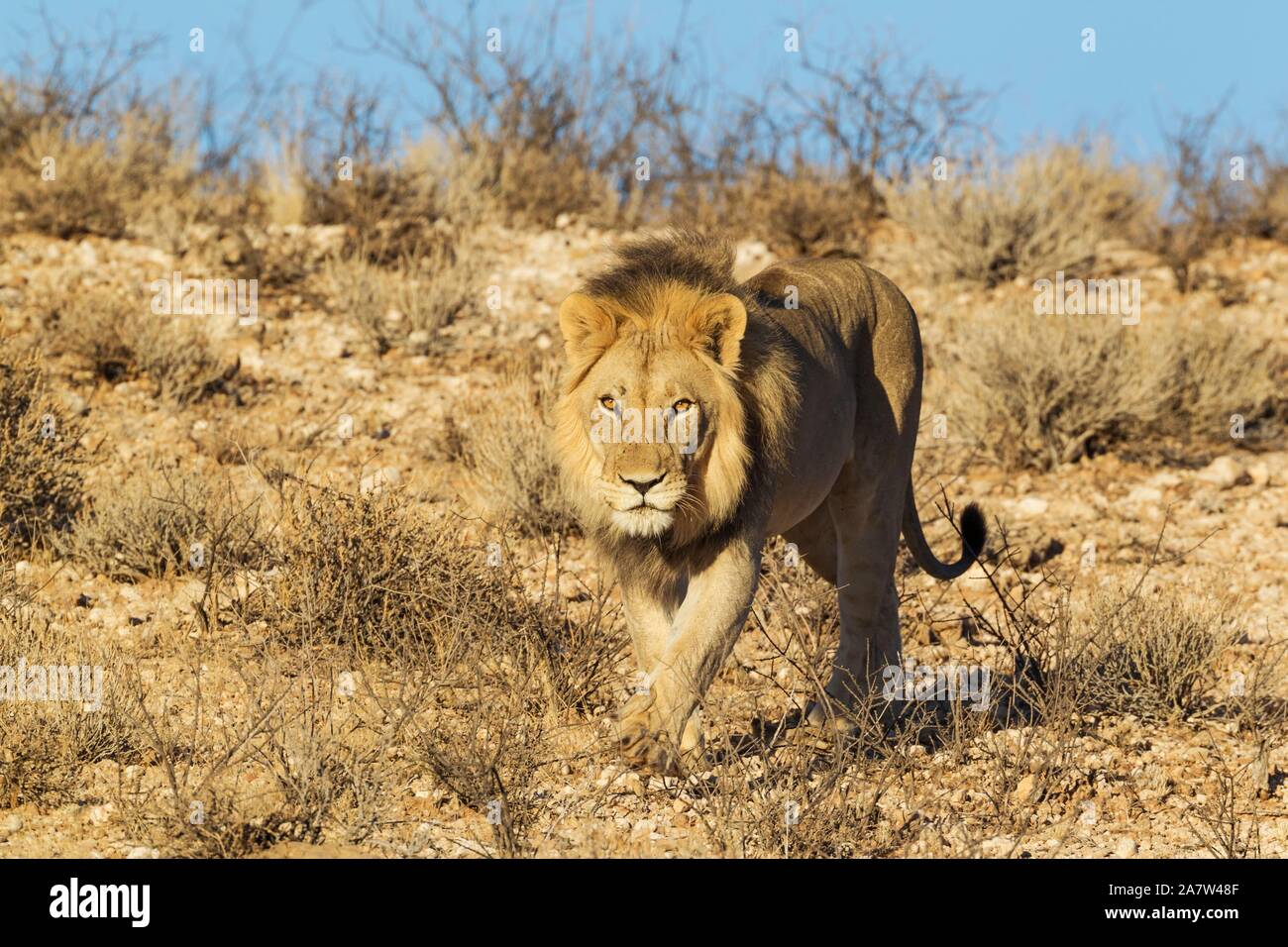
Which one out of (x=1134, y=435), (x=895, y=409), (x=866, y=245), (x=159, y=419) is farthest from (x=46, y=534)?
(x=866, y=245)

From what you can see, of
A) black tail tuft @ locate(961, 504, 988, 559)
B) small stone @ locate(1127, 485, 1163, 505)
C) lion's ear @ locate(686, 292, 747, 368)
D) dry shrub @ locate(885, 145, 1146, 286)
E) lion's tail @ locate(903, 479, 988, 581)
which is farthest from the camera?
dry shrub @ locate(885, 145, 1146, 286)

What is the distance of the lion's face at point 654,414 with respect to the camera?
4.76 metres

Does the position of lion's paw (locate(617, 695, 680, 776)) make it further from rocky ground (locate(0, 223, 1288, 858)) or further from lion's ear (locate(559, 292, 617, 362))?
lion's ear (locate(559, 292, 617, 362))

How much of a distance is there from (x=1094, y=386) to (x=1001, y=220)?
2.88 meters

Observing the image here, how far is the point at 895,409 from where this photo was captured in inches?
245

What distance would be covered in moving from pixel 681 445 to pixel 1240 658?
3451 mm

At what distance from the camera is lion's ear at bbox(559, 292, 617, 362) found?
4.96 metres

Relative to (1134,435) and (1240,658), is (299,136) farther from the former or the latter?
(1240,658)

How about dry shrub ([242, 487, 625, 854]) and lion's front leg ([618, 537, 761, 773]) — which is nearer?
lion's front leg ([618, 537, 761, 773])

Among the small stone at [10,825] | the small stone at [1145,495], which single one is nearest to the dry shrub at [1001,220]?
the small stone at [1145,495]

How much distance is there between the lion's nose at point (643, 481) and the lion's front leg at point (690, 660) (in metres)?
0.41

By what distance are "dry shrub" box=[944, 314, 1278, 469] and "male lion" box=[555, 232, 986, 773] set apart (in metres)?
4.46

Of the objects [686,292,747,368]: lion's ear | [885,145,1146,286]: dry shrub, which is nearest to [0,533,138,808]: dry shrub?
[686,292,747,368]: lion's ear

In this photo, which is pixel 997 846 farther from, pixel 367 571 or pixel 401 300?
pixel 401 300
